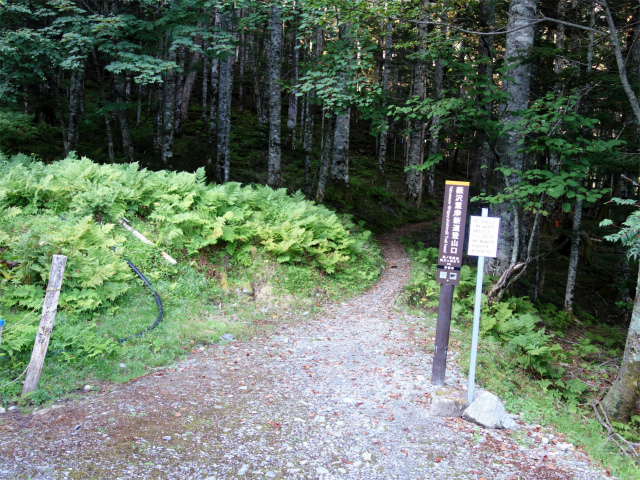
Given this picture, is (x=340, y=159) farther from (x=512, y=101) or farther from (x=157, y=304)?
(x=157, y=304)

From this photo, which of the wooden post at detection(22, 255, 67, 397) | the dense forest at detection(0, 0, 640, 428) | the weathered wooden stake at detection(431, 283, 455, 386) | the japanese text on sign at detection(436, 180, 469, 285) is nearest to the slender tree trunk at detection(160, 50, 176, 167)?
the dense forest at detection(0, 0, 640, 428)

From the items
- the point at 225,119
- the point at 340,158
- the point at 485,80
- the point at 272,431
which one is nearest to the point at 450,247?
the point at 272,431

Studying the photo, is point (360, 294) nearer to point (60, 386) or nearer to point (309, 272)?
point (309, 272)

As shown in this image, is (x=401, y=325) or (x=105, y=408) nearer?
(x=105, y=408)

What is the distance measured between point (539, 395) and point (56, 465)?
6.04m

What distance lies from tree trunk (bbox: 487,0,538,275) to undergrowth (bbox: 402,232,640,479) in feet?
3.23

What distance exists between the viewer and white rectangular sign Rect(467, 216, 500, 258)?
499 centimetres

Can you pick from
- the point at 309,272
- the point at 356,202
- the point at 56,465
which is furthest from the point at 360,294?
the point at 356,202

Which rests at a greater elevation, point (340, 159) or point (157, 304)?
point (340, 159)

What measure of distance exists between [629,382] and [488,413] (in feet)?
7.20

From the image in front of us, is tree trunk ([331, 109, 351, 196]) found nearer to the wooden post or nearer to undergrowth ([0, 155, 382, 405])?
undergrowth ([0, 155, 382, 405])

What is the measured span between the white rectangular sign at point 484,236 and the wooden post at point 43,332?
4.89 meters

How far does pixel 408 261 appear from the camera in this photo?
1348 centimetres

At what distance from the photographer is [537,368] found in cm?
665
